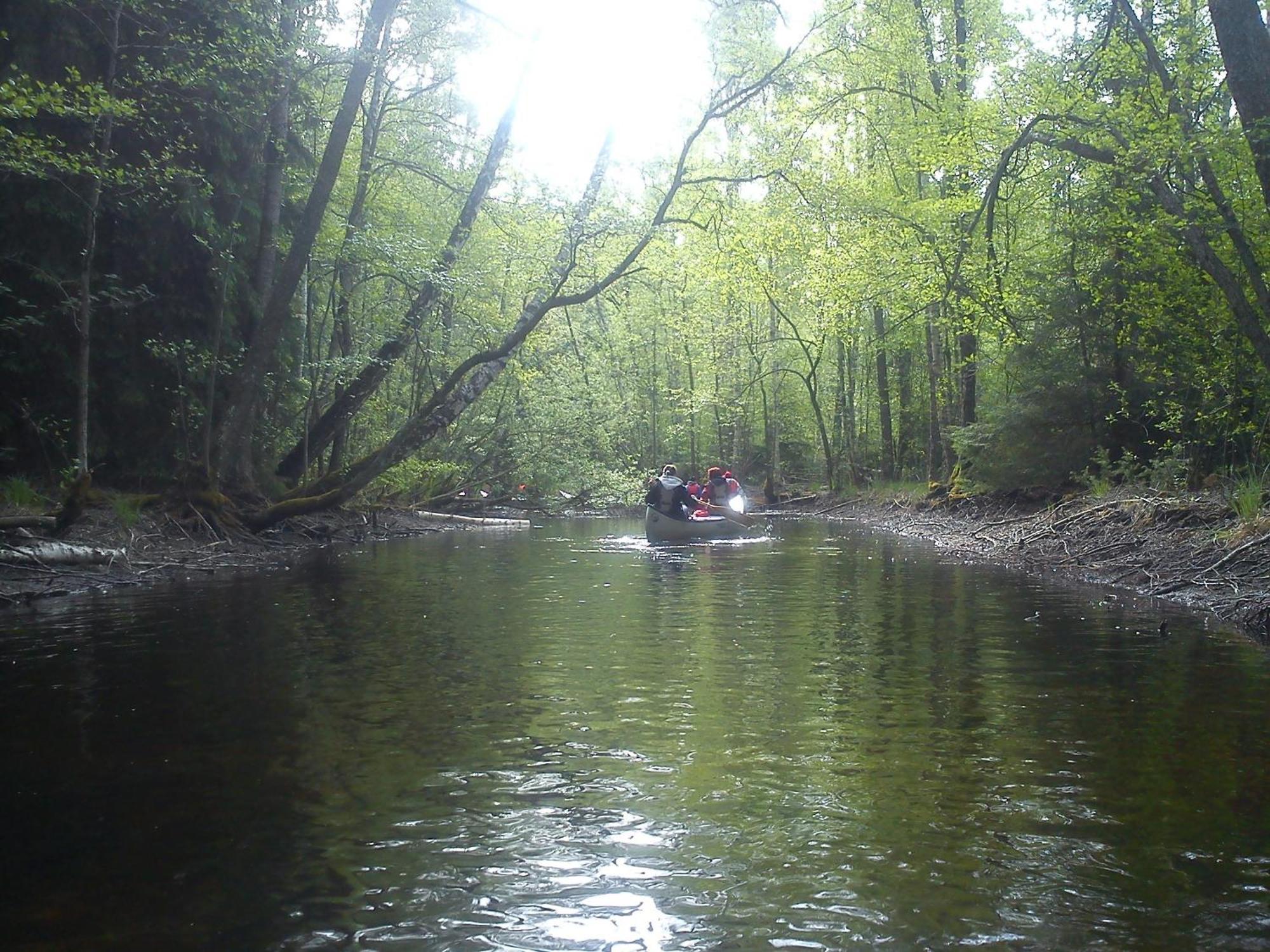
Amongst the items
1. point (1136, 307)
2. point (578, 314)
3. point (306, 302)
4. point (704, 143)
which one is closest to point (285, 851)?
point (1136, 307)

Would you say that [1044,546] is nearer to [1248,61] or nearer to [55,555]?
[1248,61]

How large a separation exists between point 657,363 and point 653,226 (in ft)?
100

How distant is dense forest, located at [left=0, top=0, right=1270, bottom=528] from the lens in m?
12.2

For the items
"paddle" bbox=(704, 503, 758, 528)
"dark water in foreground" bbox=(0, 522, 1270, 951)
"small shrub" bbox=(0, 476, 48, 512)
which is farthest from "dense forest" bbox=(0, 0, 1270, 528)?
"dark water in foreground" bbox=(0, 522, 1270, 951)

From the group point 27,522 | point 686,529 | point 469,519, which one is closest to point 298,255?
point 27,522

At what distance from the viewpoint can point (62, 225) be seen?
12.8m

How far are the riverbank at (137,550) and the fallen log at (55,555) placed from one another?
1 cm

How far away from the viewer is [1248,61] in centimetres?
914

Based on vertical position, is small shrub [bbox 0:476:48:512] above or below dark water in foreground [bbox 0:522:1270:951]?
above

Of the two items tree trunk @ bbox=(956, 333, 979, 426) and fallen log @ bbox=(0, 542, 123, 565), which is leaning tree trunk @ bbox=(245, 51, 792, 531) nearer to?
fallen log @ bbox=(0, 542, 123, 565)

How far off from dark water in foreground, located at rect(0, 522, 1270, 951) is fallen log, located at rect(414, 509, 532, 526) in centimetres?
1462

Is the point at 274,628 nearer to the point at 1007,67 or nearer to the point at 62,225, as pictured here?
the point at 62,225

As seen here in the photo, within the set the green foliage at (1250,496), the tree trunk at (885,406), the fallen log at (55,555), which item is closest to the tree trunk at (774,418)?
the tree trunk at (885,406)

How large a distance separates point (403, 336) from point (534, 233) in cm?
394
